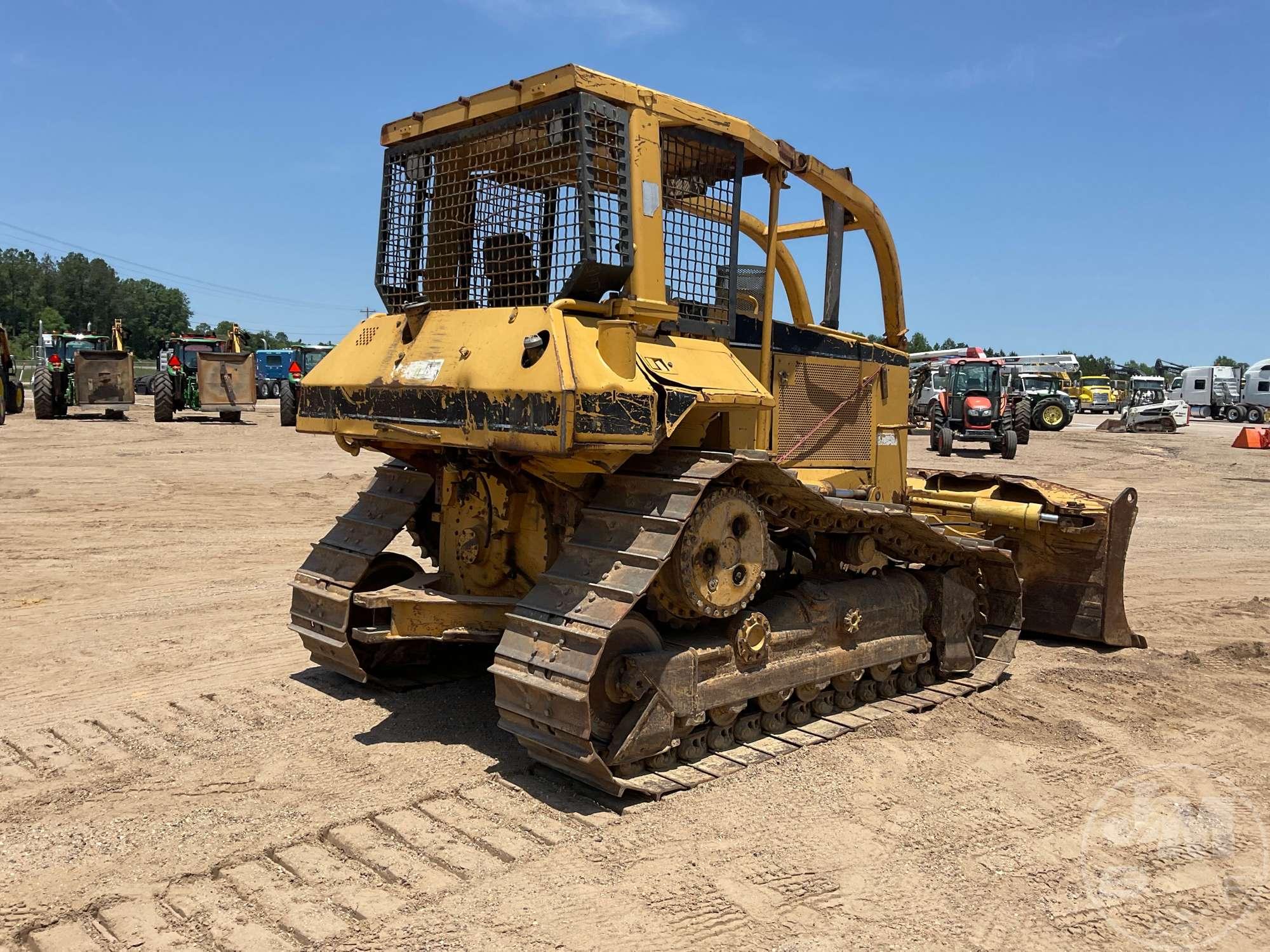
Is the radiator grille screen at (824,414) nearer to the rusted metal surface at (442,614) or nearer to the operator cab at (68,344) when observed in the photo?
the rusted metal surface at (442,614)

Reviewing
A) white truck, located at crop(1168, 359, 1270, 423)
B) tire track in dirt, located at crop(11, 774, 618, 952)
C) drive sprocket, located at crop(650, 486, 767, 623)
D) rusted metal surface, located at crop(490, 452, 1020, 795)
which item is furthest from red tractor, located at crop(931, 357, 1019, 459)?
white truck, located at crop(1168, 359, 1270, 423)

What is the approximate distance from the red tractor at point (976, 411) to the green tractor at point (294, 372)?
52.7ft

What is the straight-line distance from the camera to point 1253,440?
94.1 ft

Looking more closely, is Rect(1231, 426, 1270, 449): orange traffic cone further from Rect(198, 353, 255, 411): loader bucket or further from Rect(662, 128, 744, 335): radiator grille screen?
Rect(662, 128, 744, 335): radiator grille screen

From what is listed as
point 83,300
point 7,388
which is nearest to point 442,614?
point 7,388

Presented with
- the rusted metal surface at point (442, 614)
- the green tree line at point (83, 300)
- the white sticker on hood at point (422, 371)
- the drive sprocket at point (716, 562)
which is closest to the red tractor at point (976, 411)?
the drive sprocket at point (716, 562)

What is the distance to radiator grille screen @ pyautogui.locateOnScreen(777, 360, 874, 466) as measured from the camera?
642cm

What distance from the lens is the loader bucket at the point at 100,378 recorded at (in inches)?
990

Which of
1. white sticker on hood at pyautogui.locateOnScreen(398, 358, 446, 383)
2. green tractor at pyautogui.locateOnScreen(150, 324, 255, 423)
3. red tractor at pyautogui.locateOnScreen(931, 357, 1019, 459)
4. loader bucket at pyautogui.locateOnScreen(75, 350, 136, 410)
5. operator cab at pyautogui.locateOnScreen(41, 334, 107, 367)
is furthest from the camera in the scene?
operator cab at pyautogui.locateOnScreen(41, 334, 107, 367)

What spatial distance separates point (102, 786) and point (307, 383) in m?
2.39

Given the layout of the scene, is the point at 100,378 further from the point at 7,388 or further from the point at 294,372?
the point at 294,372

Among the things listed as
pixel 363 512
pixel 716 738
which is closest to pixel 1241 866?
pixel 716 738

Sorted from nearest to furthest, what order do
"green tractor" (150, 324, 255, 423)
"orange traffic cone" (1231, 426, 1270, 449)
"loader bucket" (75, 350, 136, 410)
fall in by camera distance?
1. "green tractor" (150, 324, 255, 423)
2. "loader bucket" (75, 350, 136, 410)
3. "orange traffic cone" (1231, 426, 1270, 449)

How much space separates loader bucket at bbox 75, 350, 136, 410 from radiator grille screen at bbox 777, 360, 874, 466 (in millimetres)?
23257
